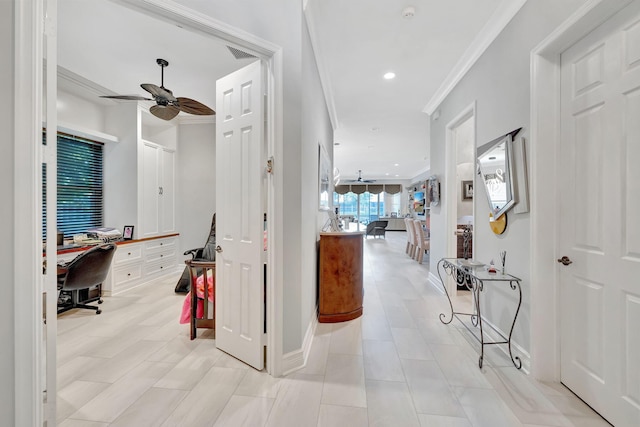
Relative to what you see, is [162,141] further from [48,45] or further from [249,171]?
[48,45]

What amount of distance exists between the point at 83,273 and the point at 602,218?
4.53 m

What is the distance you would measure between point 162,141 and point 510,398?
5802mm

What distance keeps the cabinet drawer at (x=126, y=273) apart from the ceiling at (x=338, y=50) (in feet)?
8.26

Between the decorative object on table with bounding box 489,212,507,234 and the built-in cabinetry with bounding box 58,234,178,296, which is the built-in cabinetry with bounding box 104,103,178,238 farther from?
the decorative object on table with bounding box 489,212,507,234

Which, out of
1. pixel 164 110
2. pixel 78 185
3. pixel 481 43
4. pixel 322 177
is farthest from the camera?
pixel 78 185

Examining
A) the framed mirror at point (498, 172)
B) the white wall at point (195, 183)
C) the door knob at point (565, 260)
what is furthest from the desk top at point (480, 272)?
the white wall at point (195, 183)

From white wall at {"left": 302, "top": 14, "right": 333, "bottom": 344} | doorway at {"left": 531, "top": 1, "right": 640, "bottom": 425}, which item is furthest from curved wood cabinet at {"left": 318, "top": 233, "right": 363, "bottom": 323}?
doorway at {"left": 531, "top": 1, "right": 640, "bottom": 425}

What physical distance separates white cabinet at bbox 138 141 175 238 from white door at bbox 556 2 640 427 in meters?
5.06

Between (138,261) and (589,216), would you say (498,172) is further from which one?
(138,261)

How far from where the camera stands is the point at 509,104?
2.23 m

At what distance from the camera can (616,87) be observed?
4.83 ft

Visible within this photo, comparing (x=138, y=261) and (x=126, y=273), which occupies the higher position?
(x=138, y=261)

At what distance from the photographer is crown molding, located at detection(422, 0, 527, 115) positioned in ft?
7.09

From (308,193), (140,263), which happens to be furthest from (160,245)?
(308,193)
